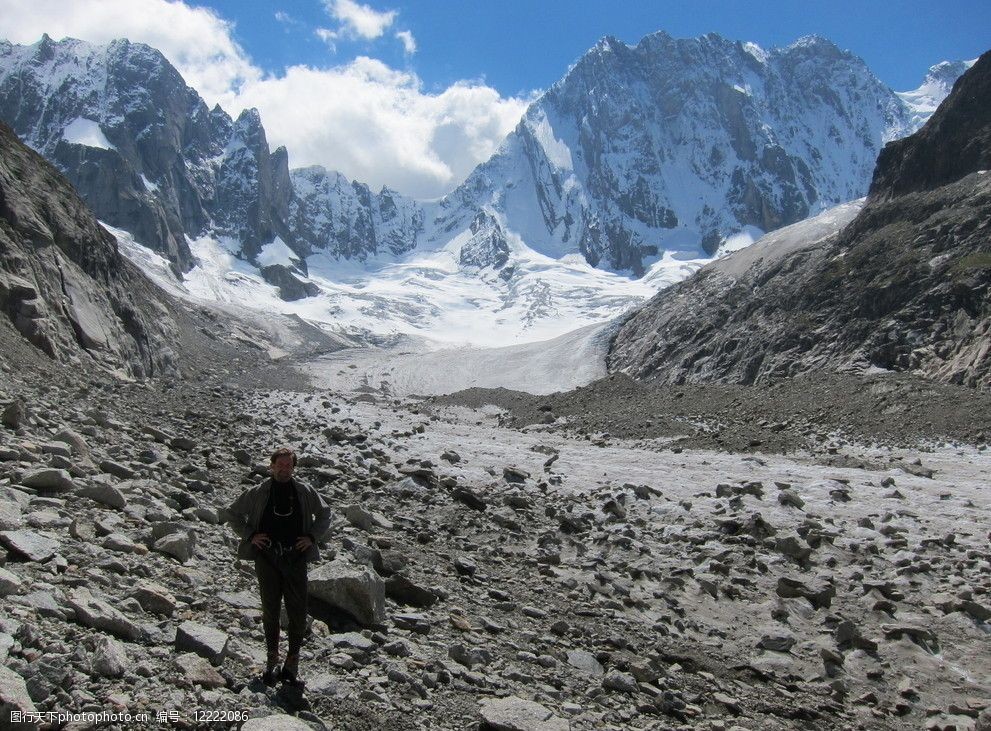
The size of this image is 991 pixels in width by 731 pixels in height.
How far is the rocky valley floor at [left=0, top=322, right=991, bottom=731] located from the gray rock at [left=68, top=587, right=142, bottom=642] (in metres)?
0.02

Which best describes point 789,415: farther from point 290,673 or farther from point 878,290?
point 290,673

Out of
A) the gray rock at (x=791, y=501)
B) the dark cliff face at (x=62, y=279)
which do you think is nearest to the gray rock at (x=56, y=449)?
the gray rock at (x=791, y=501)

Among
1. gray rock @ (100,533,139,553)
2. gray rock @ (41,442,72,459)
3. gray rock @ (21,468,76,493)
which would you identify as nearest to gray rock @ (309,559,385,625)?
gray rock @ (100,533,139,553)

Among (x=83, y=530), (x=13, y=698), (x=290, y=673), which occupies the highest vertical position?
(x=83, y=530)

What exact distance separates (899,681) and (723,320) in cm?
5382

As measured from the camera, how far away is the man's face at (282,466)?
727 cm

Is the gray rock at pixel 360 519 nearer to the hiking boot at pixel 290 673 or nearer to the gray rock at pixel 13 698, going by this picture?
the hiking boot at pixel 290 673

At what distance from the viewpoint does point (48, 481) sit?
9.98m

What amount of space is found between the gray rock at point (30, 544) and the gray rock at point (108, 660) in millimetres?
1659

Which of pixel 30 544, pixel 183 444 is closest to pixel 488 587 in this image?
pixel 30 544

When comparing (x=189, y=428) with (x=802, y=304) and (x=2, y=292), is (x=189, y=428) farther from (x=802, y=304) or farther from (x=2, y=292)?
(x=802, y=304)

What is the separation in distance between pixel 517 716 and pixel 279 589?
8.03 ft

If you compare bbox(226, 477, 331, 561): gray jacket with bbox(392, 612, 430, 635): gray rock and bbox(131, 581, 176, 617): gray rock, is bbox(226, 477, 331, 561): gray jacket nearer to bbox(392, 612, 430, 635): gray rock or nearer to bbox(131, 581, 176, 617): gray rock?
bbox(131, 581, 176, 617): gray rock

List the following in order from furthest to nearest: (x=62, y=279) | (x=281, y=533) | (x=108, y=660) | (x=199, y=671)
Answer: (x=62, y=279) → (x=281, y=533) → (x=199, y=671) → (x=108, y=660)
